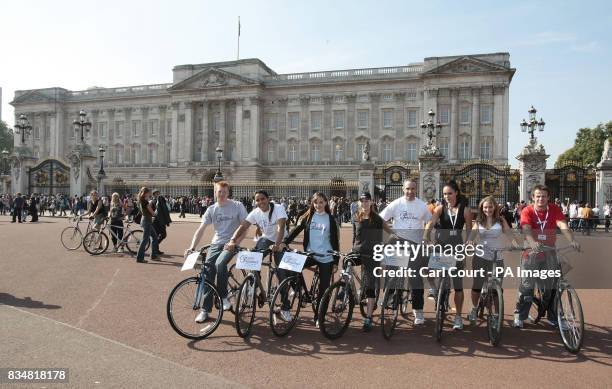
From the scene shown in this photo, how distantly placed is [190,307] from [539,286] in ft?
15.3

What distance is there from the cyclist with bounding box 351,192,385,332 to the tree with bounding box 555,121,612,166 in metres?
65.7

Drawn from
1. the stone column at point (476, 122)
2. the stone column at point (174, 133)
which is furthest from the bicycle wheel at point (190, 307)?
the stone column at point (174, 133)

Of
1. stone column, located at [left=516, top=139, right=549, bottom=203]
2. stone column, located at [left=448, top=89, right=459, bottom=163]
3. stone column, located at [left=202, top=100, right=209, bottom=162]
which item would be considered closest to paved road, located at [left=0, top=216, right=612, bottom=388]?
stone column, located at [left=516, top=139, right=549, bottom=203]

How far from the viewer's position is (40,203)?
110ft

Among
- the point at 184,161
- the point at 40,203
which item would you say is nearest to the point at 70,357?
the point at 40,203

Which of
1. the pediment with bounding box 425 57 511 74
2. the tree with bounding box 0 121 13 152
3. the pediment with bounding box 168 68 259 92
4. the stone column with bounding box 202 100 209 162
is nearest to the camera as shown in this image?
the pediment with bounding box 425 57 511 74

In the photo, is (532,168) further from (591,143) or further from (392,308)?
(591,143)

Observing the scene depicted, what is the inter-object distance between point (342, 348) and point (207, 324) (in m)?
1.91

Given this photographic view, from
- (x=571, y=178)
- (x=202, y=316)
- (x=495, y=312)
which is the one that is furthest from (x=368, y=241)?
(x=571, y=178)

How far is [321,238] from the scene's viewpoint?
6.50m

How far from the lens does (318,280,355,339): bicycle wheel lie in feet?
19.3

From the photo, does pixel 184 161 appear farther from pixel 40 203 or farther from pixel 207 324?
pixel 207 324

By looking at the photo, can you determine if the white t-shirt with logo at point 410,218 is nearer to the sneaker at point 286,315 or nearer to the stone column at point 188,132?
the sneaker at point 286,315

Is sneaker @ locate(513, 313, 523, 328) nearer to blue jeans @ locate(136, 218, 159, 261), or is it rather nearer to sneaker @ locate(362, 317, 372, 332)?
sneaker @ locate(362, 317, 372, 332)
